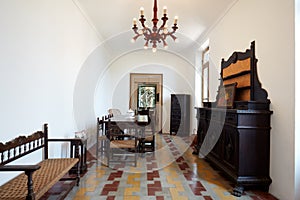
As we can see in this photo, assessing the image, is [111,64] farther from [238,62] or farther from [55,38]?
[238,62]

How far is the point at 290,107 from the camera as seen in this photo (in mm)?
2539

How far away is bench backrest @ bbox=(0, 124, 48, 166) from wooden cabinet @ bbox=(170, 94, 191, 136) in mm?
5615

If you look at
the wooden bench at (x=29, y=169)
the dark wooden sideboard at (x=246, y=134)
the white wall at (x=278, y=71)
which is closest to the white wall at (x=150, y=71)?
the dark wooden sideboard at (x=246, y=134)

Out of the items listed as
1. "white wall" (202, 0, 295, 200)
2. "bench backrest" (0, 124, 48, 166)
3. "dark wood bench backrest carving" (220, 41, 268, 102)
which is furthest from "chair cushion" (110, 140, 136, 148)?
"white wall" (202, 0, 295, 200)

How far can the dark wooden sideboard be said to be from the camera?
9.44ft

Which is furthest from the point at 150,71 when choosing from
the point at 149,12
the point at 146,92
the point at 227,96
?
the point at 227,96

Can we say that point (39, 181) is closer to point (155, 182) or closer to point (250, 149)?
point (155, 182)

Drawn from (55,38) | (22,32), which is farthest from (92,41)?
(22,32)

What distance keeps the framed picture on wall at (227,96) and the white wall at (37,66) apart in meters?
2.78

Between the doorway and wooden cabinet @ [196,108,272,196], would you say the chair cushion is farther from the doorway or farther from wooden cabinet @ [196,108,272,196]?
the doorway

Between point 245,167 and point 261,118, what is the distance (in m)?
0.68

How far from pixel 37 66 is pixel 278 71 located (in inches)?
120

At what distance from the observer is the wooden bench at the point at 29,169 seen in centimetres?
178

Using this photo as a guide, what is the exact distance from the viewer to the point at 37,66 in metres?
2.81
